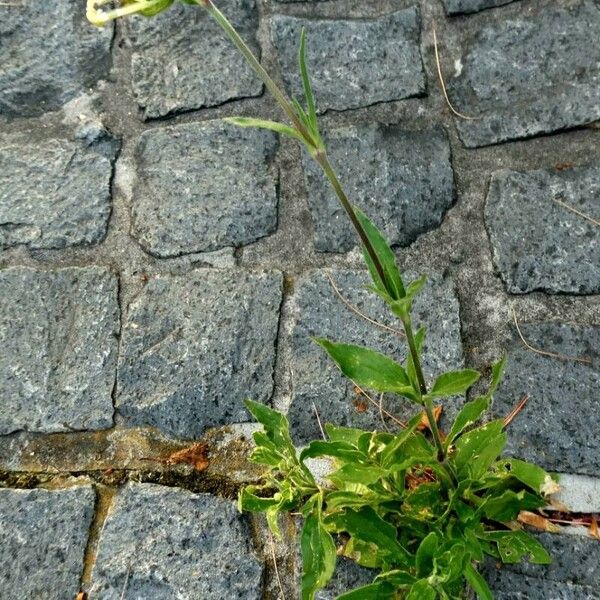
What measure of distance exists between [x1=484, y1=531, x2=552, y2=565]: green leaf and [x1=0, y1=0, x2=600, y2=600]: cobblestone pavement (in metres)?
0.08

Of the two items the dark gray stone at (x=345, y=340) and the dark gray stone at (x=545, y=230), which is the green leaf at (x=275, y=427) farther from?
the dark gray stone at (x=545, y=230)

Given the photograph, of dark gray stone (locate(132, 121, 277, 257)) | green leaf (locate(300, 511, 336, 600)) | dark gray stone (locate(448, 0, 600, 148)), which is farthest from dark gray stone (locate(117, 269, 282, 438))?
dark gray stone (locate(448, 0, 600, 148))

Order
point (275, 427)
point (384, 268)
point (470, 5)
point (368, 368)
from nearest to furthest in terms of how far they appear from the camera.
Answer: point (384, 268), point (368, 368), point (275, 427), point (470, 5)

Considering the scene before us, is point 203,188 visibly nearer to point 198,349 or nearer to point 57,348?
Result: point 198,349

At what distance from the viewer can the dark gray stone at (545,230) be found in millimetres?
2180

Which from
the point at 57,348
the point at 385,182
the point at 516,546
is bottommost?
the point at 516,546

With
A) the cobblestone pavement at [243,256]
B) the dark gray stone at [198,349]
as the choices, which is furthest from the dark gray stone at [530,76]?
the dark gray stone at [198,349]

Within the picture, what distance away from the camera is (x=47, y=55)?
2674mm

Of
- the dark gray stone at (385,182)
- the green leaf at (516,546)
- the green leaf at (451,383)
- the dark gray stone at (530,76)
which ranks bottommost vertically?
the green leaf at (516,546)

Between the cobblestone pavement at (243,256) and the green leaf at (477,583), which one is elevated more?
the cobblestone pavement at (243,256)

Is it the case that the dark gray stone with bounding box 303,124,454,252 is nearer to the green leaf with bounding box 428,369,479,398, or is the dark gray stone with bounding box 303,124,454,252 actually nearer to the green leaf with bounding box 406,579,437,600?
the green leaf with bounding box 428,369,479,398

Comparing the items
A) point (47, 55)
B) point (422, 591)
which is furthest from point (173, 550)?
point (47, 55)

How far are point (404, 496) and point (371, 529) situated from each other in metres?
0.11

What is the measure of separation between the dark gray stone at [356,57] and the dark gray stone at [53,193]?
24.2 inches
